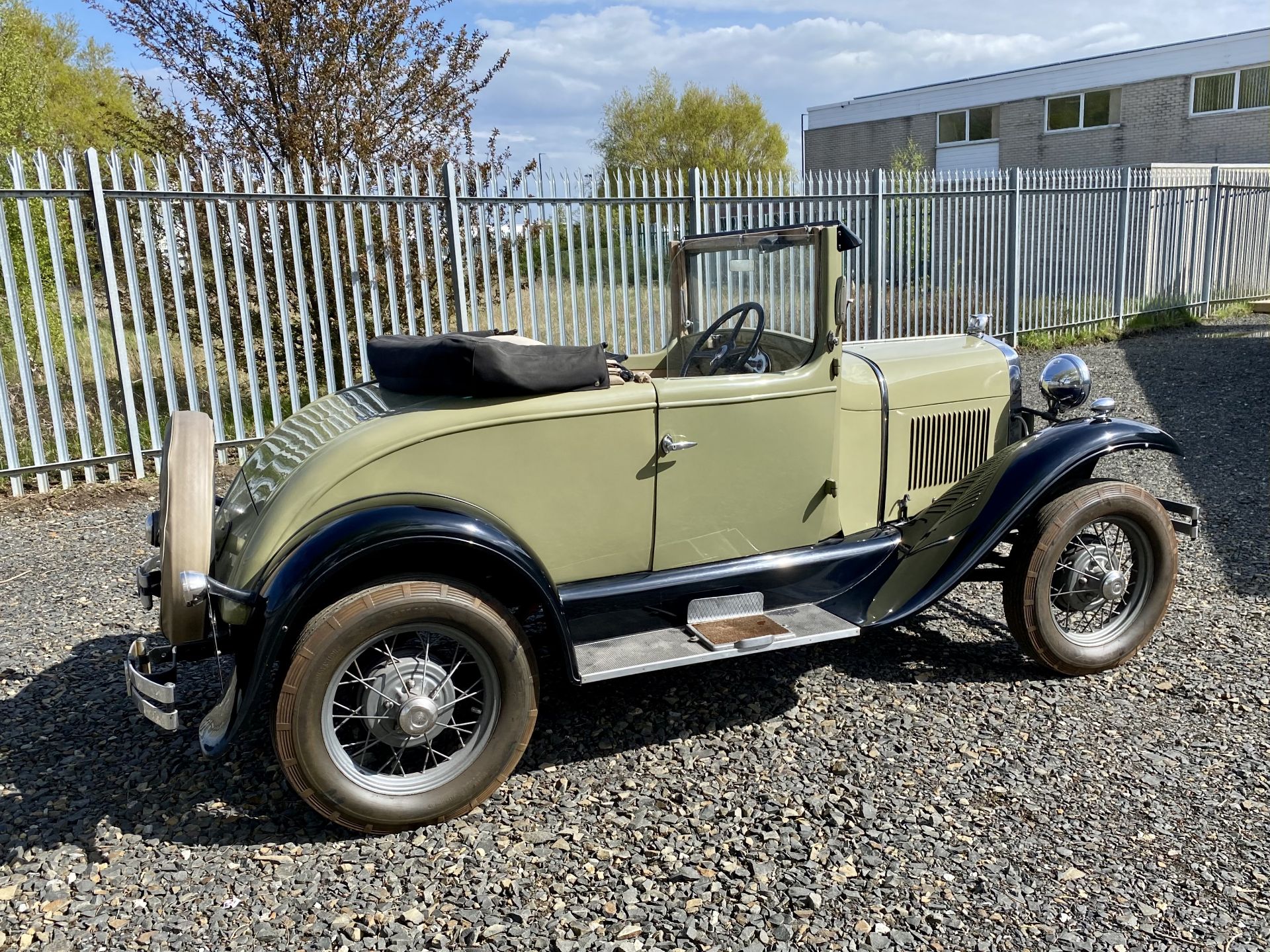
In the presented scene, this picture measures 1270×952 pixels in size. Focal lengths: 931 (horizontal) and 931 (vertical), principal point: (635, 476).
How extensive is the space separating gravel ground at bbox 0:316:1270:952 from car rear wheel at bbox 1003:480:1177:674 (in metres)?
0.14

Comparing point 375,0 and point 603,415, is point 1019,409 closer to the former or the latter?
point 603,415

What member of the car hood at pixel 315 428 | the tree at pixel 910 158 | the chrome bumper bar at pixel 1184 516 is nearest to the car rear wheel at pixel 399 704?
the car hood at pixel 315 428

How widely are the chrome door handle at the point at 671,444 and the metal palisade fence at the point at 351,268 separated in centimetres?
85

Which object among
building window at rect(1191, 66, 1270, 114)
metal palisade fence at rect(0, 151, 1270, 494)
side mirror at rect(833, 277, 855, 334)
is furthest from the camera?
building window at rect(1191, 66, 1270, 114)

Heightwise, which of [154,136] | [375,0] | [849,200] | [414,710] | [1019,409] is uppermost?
[375,0]

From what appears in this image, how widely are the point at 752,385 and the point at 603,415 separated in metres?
0.60

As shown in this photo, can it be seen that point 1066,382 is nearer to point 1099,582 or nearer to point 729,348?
point 1099,582

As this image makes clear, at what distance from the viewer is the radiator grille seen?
397 centimetres

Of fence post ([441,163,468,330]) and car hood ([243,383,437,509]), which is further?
fence post ([441,163,468,330])

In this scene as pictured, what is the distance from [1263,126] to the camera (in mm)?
26031

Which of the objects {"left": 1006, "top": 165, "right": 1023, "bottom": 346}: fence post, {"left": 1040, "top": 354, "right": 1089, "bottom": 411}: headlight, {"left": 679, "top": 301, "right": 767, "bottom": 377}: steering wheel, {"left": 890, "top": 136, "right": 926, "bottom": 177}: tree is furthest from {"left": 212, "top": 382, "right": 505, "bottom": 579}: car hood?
{"left": 890, "top": 136, "right": 926, "bottom": 177}: tree

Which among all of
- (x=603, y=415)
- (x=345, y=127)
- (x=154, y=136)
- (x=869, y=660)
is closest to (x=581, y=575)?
(x=603, y=415)

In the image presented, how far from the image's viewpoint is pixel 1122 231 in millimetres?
14250

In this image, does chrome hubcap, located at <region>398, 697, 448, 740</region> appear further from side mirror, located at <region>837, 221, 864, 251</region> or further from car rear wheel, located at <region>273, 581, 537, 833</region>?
side mirror, located at <region>837, 221, 864, 251</region>
